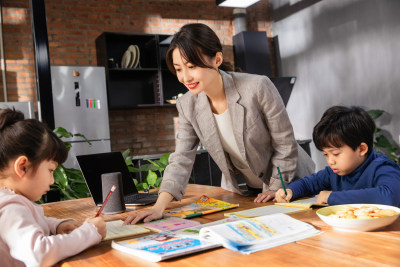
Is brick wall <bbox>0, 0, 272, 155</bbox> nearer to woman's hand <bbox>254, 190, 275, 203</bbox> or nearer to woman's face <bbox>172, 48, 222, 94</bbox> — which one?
woman's face <bbox>172, 48, 222, 94</bbox>

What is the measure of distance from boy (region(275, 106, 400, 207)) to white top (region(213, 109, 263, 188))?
0.29m

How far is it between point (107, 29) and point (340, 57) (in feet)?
10.0

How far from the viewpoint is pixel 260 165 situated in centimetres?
170

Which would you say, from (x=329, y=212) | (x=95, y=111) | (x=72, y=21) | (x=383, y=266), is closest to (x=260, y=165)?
(x=329, y=212)

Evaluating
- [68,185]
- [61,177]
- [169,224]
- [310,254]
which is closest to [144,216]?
[169,224]

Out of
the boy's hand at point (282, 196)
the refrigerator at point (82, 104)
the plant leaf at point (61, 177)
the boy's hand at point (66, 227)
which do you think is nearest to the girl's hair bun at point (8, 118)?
the boy's hand at point (66, 227)

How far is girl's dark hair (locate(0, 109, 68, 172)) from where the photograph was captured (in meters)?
1.07

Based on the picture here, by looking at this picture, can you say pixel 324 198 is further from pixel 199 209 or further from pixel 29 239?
pixel 29 239

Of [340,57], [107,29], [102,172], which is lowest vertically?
[102,172]

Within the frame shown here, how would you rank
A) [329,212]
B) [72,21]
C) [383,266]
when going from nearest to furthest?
[383,266], [329,212], [72,21]

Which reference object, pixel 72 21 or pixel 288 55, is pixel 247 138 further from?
pixel 288 55

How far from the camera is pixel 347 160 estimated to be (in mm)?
1406

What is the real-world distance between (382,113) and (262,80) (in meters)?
3.70

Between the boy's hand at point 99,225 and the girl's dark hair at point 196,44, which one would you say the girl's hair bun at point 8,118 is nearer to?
the boy's hand at point 99,225
